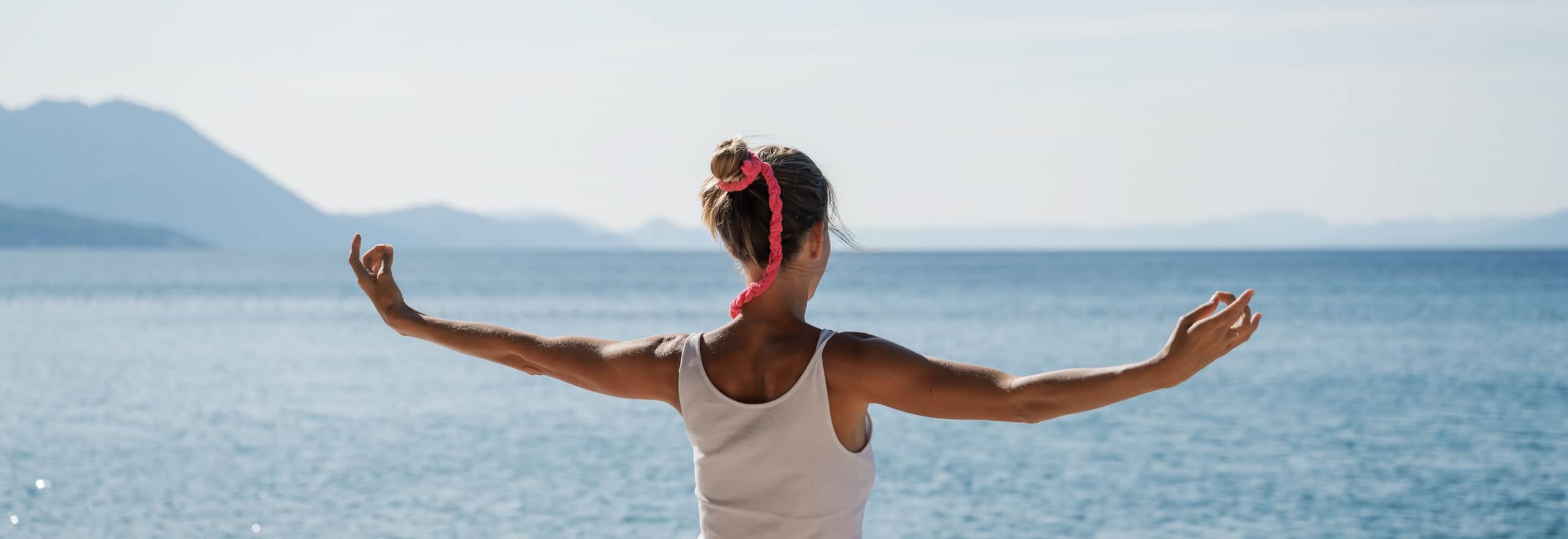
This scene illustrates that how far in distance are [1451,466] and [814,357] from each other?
18848mm

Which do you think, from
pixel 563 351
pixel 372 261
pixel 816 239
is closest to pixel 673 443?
pixel 372 261

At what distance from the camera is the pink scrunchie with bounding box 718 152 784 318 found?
7.34 ft

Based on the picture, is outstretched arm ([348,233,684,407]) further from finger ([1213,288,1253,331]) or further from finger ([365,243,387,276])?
finger ([1213,288,1253,331])

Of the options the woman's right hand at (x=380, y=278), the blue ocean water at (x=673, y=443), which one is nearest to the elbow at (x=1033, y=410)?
the woman's right hand at (x=380, y=278)

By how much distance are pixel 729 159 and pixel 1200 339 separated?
835 mm

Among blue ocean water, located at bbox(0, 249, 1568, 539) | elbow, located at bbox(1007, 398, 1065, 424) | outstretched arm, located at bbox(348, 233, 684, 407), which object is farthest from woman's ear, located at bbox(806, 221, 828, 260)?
blue ocean water, located at bbox(0, 249, 1568, 539)

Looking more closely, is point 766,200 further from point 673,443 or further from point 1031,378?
point 673,443

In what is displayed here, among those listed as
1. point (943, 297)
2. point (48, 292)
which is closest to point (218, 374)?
point (943, 297)

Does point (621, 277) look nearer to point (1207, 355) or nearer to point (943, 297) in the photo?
point (943, 297)

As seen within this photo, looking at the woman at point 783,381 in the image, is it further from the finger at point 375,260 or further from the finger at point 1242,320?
the finger at point 375,260

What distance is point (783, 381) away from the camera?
7.37ft

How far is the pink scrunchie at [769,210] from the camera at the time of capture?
2236 mm

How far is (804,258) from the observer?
2.30 m

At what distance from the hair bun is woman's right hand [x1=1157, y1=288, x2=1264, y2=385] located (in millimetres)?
767
